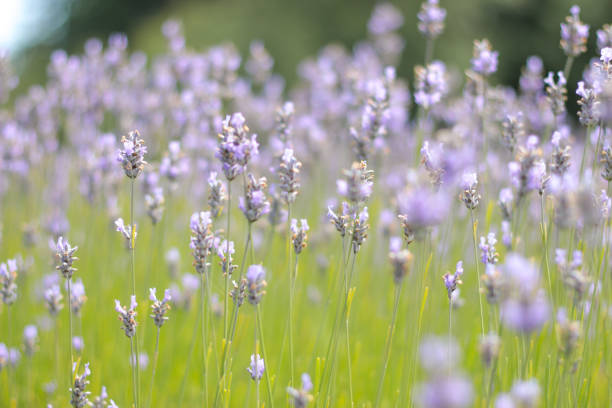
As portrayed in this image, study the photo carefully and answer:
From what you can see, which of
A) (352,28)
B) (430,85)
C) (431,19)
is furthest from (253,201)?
(352,28)

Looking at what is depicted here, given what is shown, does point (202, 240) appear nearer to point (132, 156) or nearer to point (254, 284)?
point (254, 284)

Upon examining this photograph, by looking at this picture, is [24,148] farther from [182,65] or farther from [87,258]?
[182,65]

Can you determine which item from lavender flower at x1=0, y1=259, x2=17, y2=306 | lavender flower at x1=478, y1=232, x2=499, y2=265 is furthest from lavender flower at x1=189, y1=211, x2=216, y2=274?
lavender flower at x1=478, y1=232, x2=499, y2=265

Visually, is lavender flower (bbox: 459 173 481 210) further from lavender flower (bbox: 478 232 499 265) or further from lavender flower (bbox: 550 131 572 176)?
lavender flower (bbox: 550 131 572 176)

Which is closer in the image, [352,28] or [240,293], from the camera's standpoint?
[240,293]

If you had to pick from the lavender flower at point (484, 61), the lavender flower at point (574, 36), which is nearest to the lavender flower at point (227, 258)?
the lavender flower at point (484, 61)

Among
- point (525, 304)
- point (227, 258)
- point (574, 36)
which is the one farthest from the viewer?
point (574, 36)

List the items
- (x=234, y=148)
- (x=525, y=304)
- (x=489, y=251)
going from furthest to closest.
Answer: (x=489, y=251) < (x=234, y=148) < (x=525, y=304)

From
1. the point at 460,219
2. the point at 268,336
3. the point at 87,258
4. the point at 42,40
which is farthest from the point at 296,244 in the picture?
the point at 42,40

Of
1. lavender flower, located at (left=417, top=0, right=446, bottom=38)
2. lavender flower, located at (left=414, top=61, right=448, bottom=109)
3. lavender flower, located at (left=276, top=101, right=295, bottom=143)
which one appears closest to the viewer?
lavender flower, located at (left=276, top=101, right=295, bottom=143)
